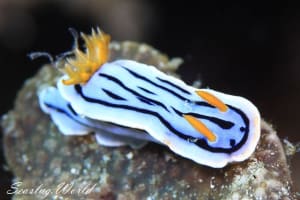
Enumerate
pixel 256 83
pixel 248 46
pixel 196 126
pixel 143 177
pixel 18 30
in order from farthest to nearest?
pixel 18 30 < pixel 248 46 < pixel 256 83 < pixel 143 177 < pixel 196 126

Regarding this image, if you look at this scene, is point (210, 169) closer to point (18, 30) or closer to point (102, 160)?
point (102, 160)

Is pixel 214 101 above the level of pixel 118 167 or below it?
above

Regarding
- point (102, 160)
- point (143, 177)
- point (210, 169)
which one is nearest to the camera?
point (210, 169)

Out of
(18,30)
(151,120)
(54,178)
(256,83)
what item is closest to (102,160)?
(54,178)

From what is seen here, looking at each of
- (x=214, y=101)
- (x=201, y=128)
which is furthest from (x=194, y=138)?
(x=214, y=101)

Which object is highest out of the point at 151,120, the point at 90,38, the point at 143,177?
the point at 90,38

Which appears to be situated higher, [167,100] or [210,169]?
[167,100]

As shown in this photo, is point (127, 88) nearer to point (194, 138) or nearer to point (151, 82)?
point (151, 82)
